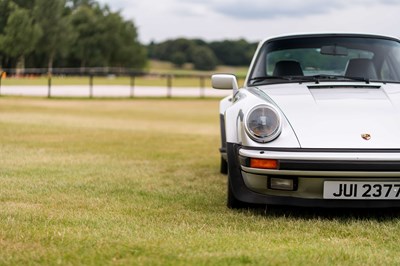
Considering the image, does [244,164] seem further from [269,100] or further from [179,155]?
[179,155]

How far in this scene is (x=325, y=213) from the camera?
4637 mm

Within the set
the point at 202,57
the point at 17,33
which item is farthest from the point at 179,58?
the point at 17,33

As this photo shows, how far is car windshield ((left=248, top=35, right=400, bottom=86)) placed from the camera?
17.5ft

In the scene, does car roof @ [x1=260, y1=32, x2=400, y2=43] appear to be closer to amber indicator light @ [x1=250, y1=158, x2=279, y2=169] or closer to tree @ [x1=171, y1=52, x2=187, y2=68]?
amber indicator light @ [x1=250, y1=158, x2=279, y2=169]

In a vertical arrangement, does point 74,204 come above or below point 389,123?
below

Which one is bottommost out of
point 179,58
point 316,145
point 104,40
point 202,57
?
point 316,145

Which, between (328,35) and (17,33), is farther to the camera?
(17,33)

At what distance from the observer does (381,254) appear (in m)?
3.43

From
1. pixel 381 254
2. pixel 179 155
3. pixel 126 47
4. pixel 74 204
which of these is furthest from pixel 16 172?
pixel 126 47

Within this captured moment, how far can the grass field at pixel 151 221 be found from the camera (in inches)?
130

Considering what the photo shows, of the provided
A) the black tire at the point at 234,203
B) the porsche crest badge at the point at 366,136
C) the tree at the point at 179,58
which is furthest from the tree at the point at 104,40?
the porsche crest badge at the point at 366,136

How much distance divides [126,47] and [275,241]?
6163cm

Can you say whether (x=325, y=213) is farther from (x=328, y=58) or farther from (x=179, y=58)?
(x=179, y=58)

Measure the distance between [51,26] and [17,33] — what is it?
8024 mm
